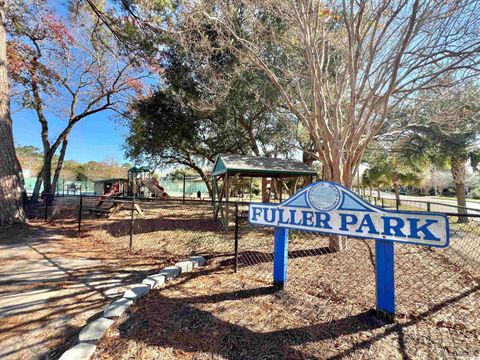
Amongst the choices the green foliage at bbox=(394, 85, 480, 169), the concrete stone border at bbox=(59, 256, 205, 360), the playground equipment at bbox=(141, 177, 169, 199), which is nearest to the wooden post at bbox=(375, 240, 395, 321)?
the concrete stone border at bbox=(59, 256, 205, 360)

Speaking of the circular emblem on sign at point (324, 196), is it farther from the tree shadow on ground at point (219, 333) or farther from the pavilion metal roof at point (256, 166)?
the pavilion metal roof at point (256, 166)

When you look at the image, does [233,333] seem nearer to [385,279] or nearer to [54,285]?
[385,279]

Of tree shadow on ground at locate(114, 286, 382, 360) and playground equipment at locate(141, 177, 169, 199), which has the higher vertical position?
playground equipment at locate(141, 177, 169, 199)

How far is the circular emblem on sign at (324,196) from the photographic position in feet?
9.03

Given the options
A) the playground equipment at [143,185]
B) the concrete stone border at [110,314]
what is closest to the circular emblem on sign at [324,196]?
the concrete stone border at [110,314]

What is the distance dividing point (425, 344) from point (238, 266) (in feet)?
8.22

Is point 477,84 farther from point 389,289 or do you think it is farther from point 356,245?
point 389,289

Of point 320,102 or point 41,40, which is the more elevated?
point 41,40

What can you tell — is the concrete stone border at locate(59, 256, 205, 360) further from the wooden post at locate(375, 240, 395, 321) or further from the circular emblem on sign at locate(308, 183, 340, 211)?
the wooden post at locate(375, 240, 395, 321)

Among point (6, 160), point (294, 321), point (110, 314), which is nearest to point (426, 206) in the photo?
point (294, 321)

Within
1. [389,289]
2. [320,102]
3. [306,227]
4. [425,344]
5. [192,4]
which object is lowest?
[425,344]

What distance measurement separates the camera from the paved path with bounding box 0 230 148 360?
2158mm

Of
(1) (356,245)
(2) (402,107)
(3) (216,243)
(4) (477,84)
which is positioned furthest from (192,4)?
(4) (477,84)

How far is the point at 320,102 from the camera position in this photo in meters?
4.68
